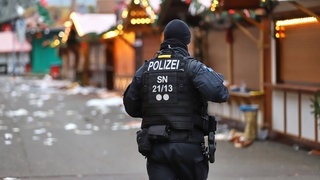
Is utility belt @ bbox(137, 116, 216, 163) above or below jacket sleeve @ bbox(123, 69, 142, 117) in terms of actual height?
below

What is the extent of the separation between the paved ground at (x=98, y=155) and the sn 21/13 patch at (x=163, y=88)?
13.1 ft

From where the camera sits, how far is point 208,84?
4.54m

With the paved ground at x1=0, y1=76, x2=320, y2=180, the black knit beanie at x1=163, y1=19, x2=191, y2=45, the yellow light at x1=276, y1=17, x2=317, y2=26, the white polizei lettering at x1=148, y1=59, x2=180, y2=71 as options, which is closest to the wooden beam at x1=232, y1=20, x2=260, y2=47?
the yellow light at x1=276, y1=17, x2=317, y2=26

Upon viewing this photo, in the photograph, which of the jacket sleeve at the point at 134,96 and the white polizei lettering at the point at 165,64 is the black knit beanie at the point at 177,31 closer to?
the white polizei lettering at the point at 165,64

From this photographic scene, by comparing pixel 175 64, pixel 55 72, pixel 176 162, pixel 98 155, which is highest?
pixel 175 64

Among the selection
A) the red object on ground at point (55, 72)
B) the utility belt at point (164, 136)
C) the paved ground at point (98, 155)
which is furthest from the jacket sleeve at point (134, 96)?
the red object on ground at point (55, 72)

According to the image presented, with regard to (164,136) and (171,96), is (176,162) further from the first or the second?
(171,96)

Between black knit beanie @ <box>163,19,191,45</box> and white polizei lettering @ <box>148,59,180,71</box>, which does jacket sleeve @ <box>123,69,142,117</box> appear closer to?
white polizei lettering @ <box>148,59,180,71</box>

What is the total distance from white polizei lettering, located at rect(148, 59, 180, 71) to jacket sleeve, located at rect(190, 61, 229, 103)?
5.4 inches

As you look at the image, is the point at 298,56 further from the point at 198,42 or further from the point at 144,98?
the point at 144,98

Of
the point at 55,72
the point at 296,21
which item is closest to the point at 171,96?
the point at 296,21

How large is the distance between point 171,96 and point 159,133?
0.99 feet

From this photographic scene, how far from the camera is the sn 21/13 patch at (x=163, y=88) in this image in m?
4.62

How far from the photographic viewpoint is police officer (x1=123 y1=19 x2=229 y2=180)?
460cm
